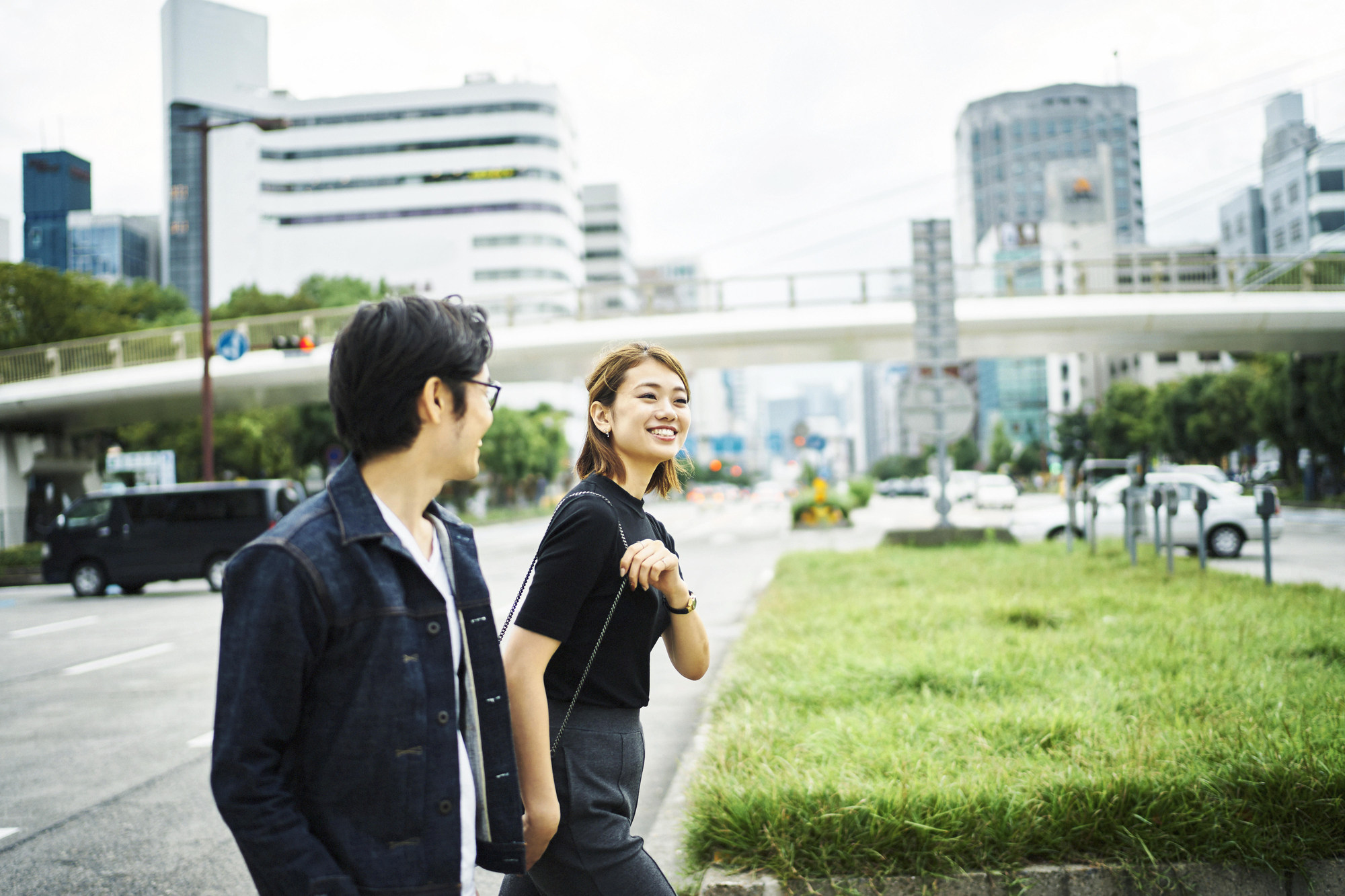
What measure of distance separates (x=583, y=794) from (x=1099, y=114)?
184103mm

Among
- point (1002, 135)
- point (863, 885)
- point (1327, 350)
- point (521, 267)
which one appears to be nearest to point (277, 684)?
point (863, 885)

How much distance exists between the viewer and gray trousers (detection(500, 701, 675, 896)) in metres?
1.91

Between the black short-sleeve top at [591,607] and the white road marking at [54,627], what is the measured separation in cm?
1250

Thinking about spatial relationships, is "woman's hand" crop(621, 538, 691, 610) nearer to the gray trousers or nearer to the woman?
the woman

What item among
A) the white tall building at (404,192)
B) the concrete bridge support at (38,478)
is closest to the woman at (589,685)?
the concrete bridge support at (38,478)

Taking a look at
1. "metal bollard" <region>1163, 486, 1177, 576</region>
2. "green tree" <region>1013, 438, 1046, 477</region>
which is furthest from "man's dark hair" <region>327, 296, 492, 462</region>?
"green tree" <region>1013, 438, 1046, 477</region>

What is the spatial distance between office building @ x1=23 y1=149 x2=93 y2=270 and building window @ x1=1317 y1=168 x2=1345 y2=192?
72.4 meters

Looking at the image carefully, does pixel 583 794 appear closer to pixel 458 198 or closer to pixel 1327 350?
pixel 1327 350

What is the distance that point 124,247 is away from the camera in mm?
120438

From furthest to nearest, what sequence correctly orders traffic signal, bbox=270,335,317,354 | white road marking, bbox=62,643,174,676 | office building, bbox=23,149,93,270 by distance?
traffic signal, bbox=270,335,317,354 → office building, bbox=23,149,93,270 → white road marking, bbox=62,643,174,676

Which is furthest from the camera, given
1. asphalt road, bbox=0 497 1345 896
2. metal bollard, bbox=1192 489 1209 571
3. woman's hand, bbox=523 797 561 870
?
metal bollard, bbox=1192 489 1209 571

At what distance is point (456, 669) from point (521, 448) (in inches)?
2031

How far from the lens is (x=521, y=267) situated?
3639 inches

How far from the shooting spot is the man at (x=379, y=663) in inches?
55.0
